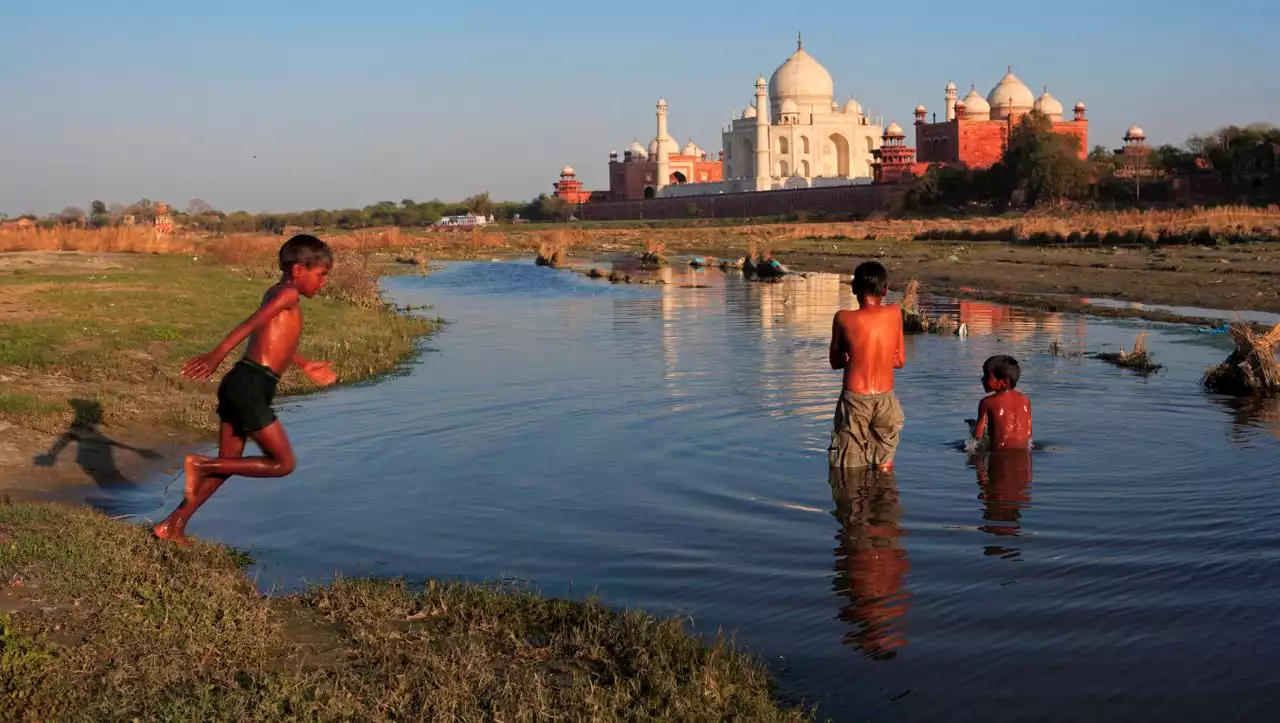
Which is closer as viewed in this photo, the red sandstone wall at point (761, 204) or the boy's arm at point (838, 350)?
the boy's arm at point (838, 350)

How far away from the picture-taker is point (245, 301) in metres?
17.9

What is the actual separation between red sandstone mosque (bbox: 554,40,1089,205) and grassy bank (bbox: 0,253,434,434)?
51108 mm

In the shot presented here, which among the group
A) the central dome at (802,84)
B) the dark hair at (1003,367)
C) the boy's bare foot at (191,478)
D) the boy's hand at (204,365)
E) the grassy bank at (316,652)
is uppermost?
the central dome at (802,84)

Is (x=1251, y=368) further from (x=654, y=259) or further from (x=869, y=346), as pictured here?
(x=654, y=259)

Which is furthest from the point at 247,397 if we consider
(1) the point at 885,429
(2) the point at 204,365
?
(1) the point at 885,429

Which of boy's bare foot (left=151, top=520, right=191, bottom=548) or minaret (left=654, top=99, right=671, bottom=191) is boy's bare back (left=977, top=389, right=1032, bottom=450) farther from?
minaret (left=654, top=99, right=671, bottom=191)

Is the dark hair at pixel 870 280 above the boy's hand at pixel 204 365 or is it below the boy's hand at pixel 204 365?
above

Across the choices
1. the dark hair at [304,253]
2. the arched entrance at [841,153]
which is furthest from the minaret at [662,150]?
the dark hair at [304,253]

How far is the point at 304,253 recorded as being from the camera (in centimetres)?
599

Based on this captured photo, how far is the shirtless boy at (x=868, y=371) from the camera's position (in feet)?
24.0

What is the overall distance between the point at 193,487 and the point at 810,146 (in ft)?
275

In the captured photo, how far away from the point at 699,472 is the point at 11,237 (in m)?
26.0

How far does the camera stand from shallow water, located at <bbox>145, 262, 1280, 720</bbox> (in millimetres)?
4734

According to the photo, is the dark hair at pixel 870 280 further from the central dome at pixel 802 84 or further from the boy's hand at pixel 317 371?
the central dome at pixel 802 84
